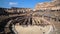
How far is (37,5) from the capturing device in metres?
24.0

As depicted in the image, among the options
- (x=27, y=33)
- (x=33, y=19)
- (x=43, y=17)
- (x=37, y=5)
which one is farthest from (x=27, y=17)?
(x=37, y=5)

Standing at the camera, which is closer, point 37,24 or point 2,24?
point 2,24

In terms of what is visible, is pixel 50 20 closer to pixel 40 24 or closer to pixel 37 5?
pixel 40 24

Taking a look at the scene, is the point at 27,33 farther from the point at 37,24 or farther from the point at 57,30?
the point at 37,24

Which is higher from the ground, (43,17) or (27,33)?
(43,17)

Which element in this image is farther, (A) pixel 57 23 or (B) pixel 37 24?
(B) pixel 37 24

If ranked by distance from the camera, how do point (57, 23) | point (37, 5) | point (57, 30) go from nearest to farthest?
point (57, 30) → point (57, 23) → point (37, 5)

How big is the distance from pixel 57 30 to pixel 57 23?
1.12m

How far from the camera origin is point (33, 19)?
1538 centimetres

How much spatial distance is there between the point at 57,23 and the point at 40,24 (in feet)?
12.5

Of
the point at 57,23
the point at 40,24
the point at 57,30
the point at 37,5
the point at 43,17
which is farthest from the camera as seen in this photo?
the point at 37,5

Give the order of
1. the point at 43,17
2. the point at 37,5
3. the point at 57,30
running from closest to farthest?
the point at 57,30 → the point at 43,17 → the point at 37,5

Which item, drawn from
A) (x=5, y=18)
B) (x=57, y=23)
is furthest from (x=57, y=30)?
(x=5, y=18)

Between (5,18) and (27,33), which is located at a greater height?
(5,18)
